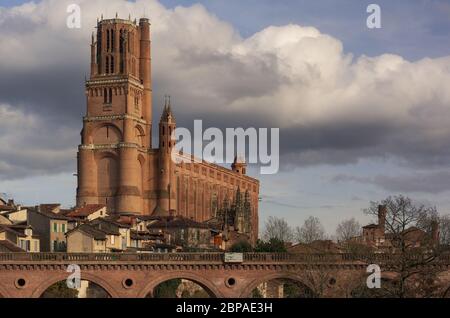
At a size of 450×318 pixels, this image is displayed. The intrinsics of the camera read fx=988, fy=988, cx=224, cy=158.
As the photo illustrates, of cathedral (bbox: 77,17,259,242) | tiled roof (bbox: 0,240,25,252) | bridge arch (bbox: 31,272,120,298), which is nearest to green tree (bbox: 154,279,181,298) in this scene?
bridge arch (bbox: 31,272,120,298)

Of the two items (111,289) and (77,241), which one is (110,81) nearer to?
(77,241)

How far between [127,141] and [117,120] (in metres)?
3.61

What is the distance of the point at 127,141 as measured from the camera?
13712 centimetres

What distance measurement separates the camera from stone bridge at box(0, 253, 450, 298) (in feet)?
226

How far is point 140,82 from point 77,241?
195 ft

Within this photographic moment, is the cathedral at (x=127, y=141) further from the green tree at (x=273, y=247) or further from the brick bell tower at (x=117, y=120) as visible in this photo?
the green tree at (x=273, y=247)

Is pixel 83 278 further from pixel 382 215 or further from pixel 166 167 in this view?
pixel 166 167

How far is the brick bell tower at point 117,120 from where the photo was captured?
136 metres

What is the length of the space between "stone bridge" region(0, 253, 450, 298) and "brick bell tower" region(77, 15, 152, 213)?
208ft

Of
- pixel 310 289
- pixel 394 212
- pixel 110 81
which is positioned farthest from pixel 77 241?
pixel 110 81

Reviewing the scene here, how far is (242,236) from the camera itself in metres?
132

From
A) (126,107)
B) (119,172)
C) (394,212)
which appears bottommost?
(394,212)

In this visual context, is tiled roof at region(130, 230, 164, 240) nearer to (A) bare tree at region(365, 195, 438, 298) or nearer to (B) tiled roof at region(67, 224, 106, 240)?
(B) tiled roof at region(67, 224, 106, 240)

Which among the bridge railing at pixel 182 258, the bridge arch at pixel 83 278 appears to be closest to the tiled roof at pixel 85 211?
the bridge railing at pixel 182 258
